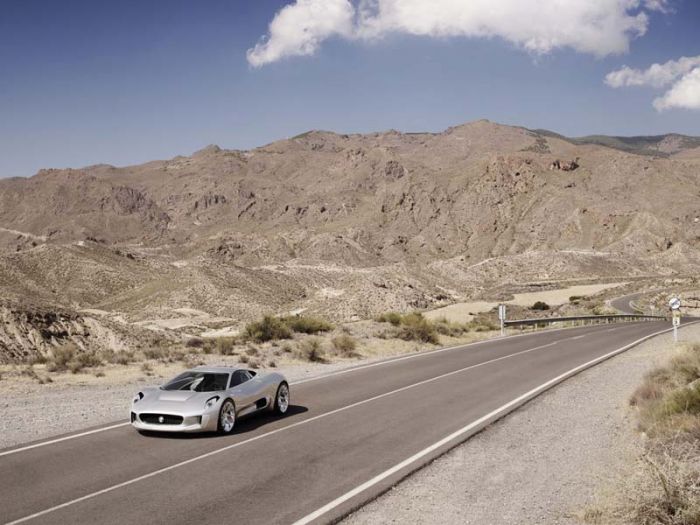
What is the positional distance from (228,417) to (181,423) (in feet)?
2.83

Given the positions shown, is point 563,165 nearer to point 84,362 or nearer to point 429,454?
point 84,362

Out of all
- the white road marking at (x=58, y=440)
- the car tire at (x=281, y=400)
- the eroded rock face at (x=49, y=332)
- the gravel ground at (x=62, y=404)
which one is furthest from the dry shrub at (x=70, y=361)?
the car tire at (x=281, y=400)

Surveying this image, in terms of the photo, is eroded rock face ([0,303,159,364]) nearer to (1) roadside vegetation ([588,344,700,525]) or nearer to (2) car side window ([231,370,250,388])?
(2) car side window ([231,370,250,388])

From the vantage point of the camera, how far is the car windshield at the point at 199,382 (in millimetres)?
11375

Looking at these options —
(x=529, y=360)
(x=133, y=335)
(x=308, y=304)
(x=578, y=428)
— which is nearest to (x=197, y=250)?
(x=308, y=304)

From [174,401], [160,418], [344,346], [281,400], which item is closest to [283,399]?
[281,400]

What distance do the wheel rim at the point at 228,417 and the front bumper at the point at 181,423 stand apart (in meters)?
0.22

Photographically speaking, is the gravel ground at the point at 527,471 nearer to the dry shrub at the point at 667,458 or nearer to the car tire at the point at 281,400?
the dry shrub at the point at 667,458

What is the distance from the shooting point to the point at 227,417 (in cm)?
1104

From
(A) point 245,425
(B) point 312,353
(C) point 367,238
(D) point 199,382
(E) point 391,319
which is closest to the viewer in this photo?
(D) point 199,382

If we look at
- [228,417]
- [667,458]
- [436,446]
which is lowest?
[436,446]

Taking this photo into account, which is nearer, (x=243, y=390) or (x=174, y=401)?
(x=174, y=401)

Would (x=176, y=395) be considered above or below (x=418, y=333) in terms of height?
above

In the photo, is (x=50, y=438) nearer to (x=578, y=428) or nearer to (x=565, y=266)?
(x=578, y=428)
